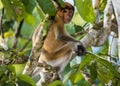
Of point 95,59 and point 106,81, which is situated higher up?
point 95,59

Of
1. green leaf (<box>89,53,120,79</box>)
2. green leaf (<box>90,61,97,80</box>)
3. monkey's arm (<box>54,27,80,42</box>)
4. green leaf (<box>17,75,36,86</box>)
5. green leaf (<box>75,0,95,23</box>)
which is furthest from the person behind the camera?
monkey's arm (<box>54,27,80,42</box>)

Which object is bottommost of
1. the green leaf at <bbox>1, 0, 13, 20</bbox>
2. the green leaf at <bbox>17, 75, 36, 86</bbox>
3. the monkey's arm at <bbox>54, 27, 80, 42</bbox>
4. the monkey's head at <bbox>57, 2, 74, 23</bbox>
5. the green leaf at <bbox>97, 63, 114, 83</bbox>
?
the green leaf at <bbox>97, 63, 114, 83</bbox>

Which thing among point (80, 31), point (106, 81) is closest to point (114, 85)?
point (106, 81)

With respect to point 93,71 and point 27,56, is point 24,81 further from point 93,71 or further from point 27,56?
point 93,71

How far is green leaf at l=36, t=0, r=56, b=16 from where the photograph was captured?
2.11 m

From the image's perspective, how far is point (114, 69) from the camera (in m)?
2.38

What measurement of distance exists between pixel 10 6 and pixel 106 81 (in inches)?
32.8

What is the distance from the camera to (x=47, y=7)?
212 centimetres

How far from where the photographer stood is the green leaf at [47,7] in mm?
2105

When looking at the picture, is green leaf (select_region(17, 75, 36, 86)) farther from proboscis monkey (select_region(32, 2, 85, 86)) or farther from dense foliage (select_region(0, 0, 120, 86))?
proboscis monkey (select_region(32, 2, 85, 86))

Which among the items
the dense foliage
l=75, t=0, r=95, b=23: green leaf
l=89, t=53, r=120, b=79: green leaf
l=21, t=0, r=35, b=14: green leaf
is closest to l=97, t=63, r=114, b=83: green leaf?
the dense foliage

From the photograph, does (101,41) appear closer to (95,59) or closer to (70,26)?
(95,59)

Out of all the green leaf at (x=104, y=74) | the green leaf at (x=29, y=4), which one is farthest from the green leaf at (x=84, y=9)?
the green leaf at (x=104, y=74)

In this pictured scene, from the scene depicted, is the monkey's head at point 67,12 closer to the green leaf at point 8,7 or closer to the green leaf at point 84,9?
the green leaf at point 8,7
